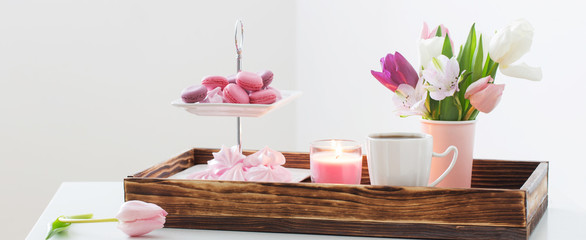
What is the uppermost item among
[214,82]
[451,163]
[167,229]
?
[214,82]

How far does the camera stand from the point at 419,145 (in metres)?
1.00

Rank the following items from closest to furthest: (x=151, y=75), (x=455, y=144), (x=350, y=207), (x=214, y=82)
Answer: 1. (x=350, y=207)
2. (x=455, y=144)
3. (x=214, y=82)
4. (x=151, y=75)

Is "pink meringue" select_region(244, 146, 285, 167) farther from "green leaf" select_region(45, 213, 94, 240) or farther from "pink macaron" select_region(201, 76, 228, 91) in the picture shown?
"green leaf" select_region(45, 213, 94, 240)

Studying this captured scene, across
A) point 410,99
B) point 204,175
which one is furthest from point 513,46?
point 204,175

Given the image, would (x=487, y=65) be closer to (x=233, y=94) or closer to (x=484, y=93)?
(x=484, y=93)

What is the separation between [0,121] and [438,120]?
7.83 feet

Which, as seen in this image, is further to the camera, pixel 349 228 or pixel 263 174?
pixel 263 174

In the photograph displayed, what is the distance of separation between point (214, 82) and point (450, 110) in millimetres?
409

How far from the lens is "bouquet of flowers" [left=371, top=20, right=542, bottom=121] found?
1.03 meters

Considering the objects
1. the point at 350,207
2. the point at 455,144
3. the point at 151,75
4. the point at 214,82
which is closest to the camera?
the point at 350,207

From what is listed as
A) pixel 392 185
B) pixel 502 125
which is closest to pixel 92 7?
pixel 502 125

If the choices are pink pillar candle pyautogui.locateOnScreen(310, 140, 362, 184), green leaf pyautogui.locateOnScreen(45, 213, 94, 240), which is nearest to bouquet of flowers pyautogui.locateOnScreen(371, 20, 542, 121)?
pink pillar candle pyautogui.locateOnScreen(310, 140, 362, 184)

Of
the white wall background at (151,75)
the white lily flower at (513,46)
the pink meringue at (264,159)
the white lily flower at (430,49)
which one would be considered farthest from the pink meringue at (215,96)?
the white wall background at (151,75)

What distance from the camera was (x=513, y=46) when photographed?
104cm
